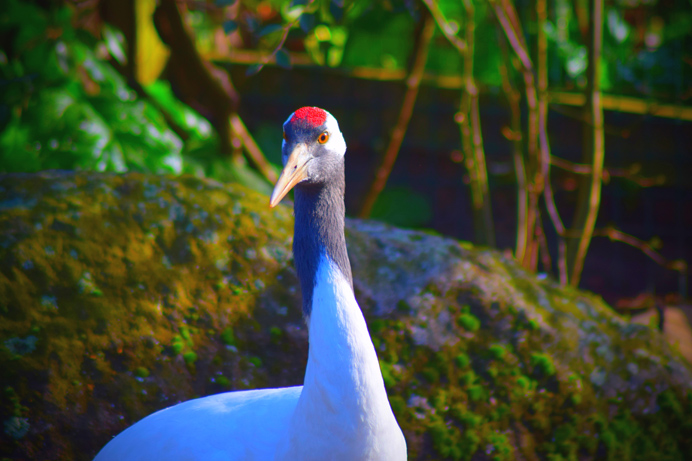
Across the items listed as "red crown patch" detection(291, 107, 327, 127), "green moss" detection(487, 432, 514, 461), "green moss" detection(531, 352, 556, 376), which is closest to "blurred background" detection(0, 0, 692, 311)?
"red crown patch" detection(291, 107, 327, 127)

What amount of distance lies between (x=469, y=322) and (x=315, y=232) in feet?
3.46

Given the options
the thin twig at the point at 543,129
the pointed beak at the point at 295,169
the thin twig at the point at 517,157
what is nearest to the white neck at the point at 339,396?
→ the pointed beak at the point at 295,169

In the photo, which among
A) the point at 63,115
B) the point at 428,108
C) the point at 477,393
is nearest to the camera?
the point at 477,393

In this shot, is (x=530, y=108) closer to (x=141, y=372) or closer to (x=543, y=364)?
(x=543, y=364)

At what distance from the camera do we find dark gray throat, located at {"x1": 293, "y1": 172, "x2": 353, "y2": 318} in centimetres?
168

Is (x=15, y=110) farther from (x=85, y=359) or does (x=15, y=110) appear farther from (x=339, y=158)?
(x=339, y=158)

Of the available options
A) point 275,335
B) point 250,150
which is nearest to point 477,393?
point 275,335

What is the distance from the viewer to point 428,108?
538 cm

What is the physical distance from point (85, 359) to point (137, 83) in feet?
9.42

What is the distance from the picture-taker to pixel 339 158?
1.77 m

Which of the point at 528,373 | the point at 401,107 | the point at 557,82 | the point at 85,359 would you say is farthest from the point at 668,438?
the point at 557,82

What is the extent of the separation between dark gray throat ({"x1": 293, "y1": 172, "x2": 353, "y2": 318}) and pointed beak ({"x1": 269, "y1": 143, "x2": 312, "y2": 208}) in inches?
3.8

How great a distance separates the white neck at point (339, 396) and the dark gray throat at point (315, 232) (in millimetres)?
89

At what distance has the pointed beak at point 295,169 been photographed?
5.14ft
